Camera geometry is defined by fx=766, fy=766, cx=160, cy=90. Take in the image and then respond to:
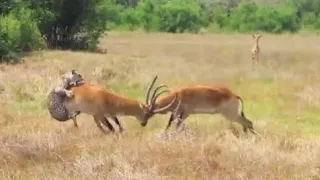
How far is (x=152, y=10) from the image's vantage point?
71.9 m

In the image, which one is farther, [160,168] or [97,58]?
[97,58]

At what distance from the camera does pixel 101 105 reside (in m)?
11.6

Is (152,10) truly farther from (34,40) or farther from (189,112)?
(189,112)

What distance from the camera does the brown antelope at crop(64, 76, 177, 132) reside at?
11641mm

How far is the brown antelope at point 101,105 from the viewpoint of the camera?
38.2 ft

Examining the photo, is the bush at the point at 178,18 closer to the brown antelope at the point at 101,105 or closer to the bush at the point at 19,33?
the bush at the point at 19,33

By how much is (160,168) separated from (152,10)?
63.7m

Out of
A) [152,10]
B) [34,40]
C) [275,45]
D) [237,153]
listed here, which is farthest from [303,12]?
[237,153]

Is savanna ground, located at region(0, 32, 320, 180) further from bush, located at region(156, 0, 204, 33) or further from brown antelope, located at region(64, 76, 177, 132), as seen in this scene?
bush, located at region(156, 0, 204, 33)

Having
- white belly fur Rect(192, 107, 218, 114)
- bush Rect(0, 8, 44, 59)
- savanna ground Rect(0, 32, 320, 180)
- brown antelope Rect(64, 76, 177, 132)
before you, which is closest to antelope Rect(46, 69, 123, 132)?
brown antelope Rect(64, 76, 177, 132)

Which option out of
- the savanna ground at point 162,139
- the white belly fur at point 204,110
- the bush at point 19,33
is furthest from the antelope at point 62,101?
the bush at point 19,33

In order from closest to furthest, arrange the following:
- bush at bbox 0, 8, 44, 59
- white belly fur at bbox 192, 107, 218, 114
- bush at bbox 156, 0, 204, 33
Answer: white belly fur at bbox 192, 107, 218, 114 → bush at bbox 0, 8, 44, 59 → bush at bbox 156, 0, 204, 33

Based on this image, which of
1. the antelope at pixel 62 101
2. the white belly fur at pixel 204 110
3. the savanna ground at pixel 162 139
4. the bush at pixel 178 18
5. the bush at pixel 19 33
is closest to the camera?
the savanna ground at pixel 162 139

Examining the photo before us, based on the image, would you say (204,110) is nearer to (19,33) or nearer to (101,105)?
(101,105)
